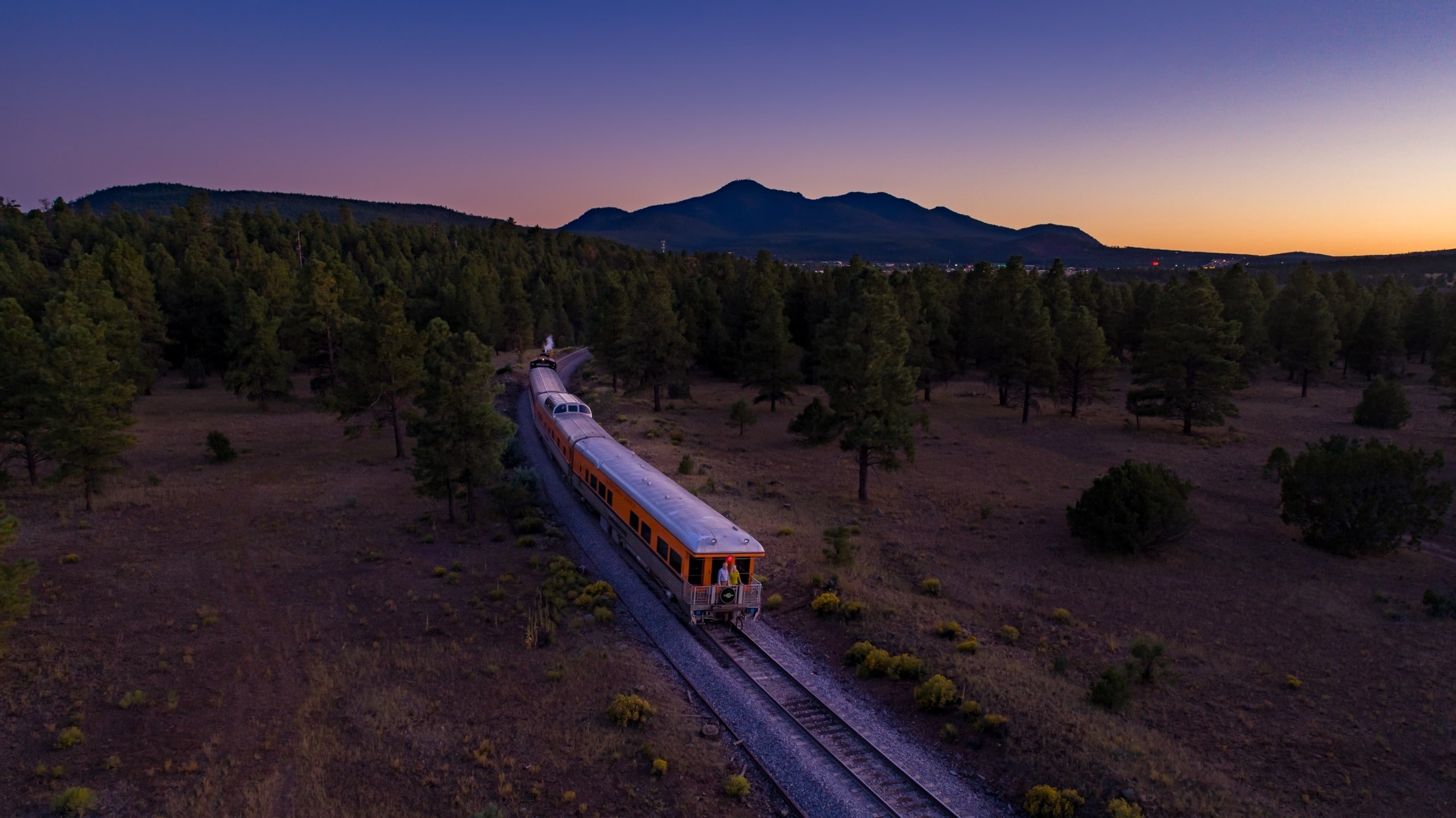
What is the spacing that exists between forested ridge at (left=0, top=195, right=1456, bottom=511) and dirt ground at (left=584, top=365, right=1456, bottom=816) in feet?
20.9

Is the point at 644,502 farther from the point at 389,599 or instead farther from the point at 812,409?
the point at 812,409

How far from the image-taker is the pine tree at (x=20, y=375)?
28984mm

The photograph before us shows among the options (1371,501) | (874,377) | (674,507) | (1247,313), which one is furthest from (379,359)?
(1247,313)

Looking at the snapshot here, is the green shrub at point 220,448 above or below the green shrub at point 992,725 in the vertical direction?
above

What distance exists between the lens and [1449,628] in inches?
826

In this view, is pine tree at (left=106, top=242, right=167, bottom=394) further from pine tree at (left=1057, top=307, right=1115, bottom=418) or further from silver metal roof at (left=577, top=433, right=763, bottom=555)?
pine tree at (left=1057, top=307, right=1115, bottom=418)

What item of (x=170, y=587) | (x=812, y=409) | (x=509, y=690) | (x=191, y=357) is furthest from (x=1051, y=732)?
(x=191, y=357)

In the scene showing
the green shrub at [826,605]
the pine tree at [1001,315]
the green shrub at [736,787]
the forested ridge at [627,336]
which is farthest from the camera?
the pine tree at [1001,315]

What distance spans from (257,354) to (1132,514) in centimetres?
5268

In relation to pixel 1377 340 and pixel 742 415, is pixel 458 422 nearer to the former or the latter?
pixel 742 415

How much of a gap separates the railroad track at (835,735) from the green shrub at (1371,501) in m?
23.6

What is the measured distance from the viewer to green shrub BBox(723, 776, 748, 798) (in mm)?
13594

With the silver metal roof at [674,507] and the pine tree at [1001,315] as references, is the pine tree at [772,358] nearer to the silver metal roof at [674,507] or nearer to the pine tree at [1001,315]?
the pine tree at [1001,315]

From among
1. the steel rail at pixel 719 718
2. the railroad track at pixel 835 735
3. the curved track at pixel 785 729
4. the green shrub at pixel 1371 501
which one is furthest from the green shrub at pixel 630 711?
the green shrub at pixel 1371 501
